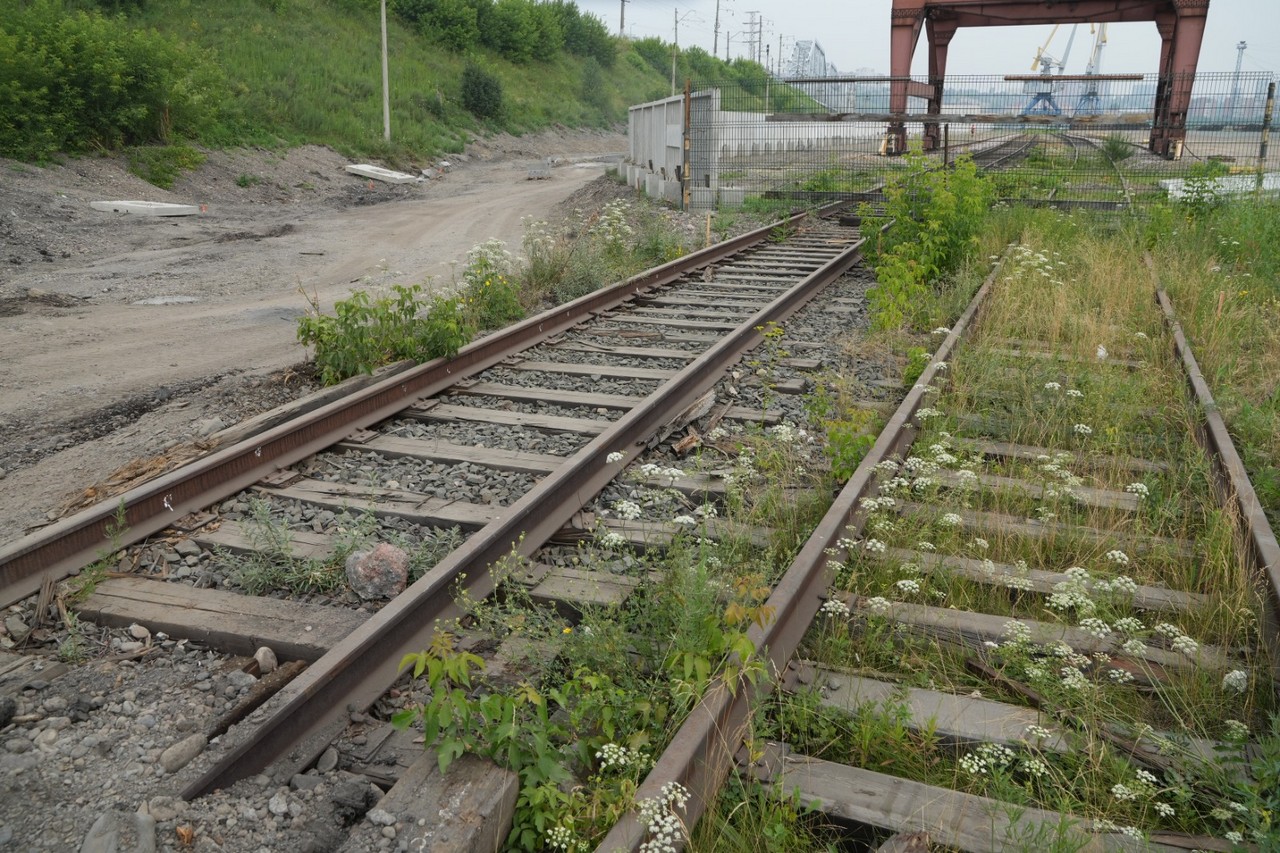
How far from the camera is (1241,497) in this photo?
14.2ft

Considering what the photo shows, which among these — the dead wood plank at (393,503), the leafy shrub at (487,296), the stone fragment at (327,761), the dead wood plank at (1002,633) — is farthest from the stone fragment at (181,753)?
the leafy shrub at (487,296)

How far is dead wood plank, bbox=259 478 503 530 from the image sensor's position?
4.61 meters

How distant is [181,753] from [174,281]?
10943 mm

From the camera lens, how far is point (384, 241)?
1667 centimetres

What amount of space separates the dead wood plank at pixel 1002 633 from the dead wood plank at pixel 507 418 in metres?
2.43

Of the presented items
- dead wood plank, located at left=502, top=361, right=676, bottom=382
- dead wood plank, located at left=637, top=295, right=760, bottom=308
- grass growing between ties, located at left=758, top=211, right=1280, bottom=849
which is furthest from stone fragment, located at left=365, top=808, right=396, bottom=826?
dead wood plank, located at left=637, top=295, right=760, bottom=308

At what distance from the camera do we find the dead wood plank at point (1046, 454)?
518cm

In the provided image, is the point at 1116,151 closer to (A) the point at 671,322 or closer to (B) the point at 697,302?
(B) the point at 697,302

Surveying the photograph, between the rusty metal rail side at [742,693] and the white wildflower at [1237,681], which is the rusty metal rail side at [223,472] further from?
the white wildflower at [1237,681]

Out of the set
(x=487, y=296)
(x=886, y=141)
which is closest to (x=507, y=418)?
(x=487, y=296)

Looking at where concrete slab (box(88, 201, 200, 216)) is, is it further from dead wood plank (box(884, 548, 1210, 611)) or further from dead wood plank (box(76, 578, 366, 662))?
dead wood plank (box(884, 548, 1210, 611))

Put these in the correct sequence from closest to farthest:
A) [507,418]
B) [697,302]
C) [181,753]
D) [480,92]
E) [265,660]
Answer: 1. [181,753]
2. [265,660]
3. [507,418]
4. [697,302]
5. [480,92]

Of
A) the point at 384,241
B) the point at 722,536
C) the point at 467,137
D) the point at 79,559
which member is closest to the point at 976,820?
the point at 722,536

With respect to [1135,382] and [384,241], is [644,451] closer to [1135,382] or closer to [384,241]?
[1135,382]
